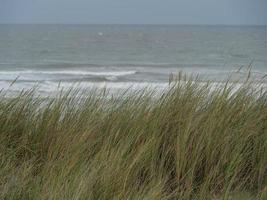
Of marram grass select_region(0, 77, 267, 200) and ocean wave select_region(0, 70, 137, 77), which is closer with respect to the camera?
marram grass select_region(0, 77, 267, 200)

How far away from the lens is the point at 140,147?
286cm

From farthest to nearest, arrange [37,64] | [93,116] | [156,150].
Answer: [37,64] → [93,116] → [156,150]

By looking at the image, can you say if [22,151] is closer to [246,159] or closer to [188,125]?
[188,125]

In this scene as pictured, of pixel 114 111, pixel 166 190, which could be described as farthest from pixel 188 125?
pixel 114 111

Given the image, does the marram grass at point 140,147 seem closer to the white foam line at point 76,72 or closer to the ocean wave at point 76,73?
the ocean wave at point 76,73

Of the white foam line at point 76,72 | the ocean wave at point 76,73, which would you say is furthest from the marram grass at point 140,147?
the white foam line at point 76,72

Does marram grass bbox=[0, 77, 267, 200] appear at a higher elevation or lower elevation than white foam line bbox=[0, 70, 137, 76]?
lower

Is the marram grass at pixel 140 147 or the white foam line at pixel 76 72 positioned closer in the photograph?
the marram grass at pixel 140 147

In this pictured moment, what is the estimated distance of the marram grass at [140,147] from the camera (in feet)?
8.13

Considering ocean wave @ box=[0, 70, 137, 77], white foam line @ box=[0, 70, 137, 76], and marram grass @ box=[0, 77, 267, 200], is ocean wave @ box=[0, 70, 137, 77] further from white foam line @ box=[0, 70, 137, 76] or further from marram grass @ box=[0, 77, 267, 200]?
marram grass @ box=[0, 77, 267, 200]

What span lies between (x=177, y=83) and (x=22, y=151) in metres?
1.42

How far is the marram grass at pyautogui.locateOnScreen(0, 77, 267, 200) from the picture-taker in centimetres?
248

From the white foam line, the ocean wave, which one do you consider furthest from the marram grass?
the white foam line

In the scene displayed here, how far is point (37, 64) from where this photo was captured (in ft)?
72.7
